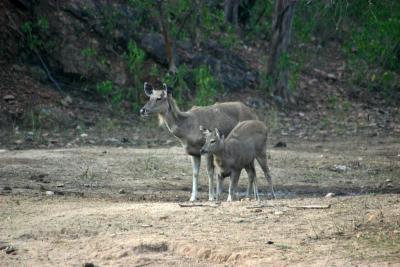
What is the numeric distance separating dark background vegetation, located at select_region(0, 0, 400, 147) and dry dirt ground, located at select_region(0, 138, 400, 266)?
495cm

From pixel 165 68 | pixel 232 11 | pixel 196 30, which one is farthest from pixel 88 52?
pixel 232 11

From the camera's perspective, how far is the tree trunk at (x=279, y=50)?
79.7 feet

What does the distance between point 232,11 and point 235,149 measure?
1386 cm

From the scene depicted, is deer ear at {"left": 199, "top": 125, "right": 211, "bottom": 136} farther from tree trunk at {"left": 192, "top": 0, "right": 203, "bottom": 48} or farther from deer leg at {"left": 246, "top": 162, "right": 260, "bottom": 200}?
tree trunk at {"left": 192, "top": 0, "right": 203, "bottom": 48}

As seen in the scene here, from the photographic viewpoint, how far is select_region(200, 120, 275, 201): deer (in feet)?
46.2

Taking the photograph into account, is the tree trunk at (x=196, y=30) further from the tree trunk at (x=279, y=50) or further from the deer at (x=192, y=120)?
the deer at (x=192, y=120)

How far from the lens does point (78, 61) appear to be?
886 inches

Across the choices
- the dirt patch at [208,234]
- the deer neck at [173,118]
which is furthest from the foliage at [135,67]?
the dirt patch at [208,234]

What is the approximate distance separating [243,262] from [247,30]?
19564 mm

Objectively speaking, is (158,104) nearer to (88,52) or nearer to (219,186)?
(219,186)

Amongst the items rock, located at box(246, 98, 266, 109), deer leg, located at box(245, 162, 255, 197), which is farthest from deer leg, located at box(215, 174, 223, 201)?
rock, located at box(246, 98, 266, 109)

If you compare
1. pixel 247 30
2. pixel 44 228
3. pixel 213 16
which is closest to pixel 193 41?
pixel 213 16

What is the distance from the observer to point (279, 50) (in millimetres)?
24516

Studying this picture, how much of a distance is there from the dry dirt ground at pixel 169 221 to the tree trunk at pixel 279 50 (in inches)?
323
